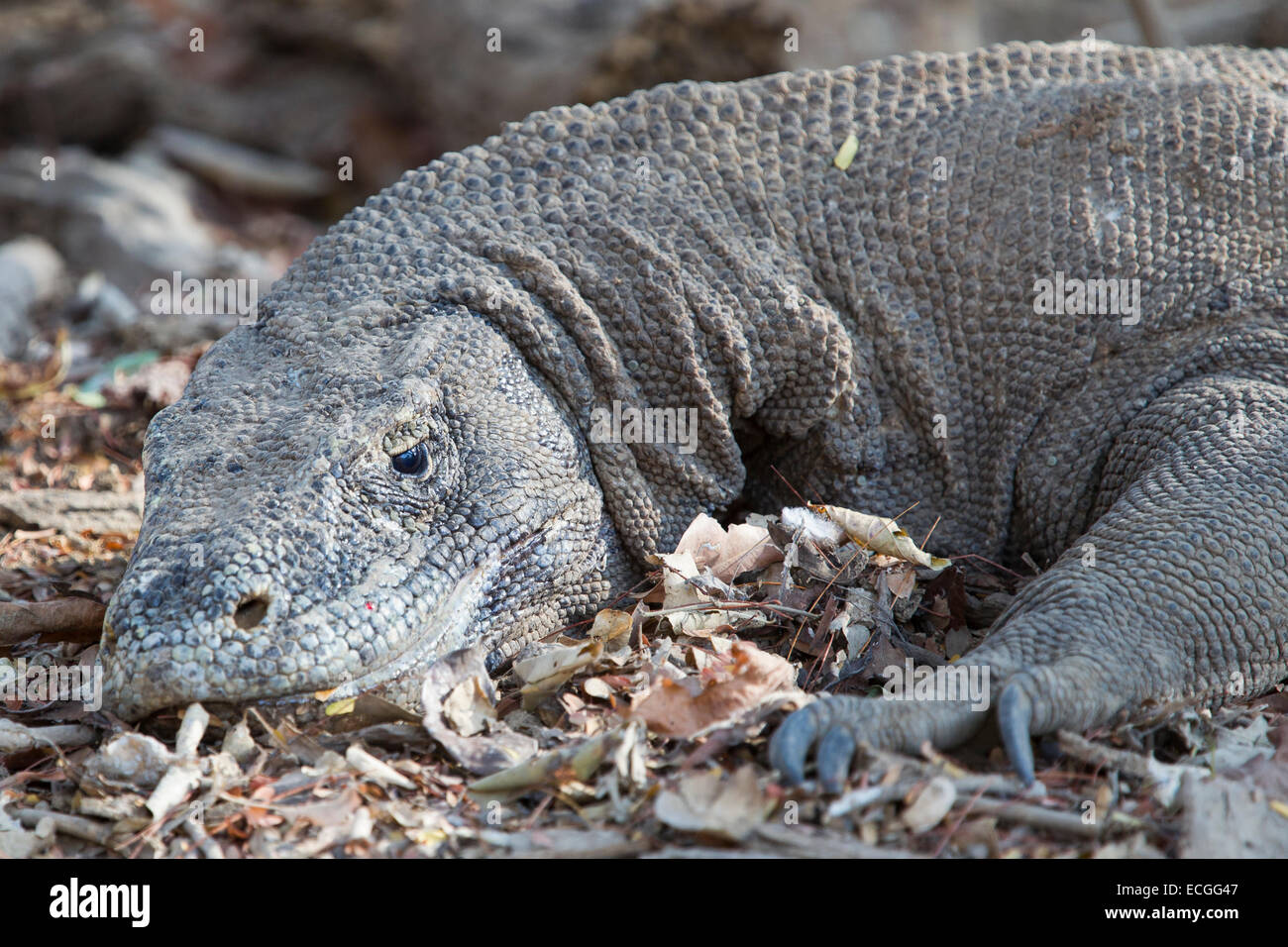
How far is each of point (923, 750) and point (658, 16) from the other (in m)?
8.27

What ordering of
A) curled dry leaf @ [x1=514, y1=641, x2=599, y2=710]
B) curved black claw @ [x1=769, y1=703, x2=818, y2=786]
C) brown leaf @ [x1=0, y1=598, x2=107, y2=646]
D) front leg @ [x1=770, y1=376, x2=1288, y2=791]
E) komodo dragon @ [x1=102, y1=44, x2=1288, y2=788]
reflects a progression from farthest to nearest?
1. brown leaf @ [x1=0, y1=598, x2=107, y2=646]
2. curled dry leaf @ [x1=514, y1=641, x2=599, y2=710]
3. komodo dragon @ [x1=102, y1=44, x2=1288, y2=788]
4. front leg @ [x1=770, y1=376, x2=1288, y2=791]
5. curved black claw @ [x1=769, y1=703, x2=818, y2=786]

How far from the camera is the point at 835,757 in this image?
9.61ft

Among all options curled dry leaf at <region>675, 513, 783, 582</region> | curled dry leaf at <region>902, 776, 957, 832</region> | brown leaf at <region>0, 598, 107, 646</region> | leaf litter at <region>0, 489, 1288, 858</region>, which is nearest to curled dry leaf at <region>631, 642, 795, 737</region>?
leaf litter at <region>0, 489, 1288, 858</region>

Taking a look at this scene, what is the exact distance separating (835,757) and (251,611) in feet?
5.06

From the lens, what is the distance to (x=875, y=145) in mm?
4656

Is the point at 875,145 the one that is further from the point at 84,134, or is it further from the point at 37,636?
the point at 84,134

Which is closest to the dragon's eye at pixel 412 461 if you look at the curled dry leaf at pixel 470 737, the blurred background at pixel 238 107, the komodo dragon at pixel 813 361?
the komodo dragon at pixel 813 361

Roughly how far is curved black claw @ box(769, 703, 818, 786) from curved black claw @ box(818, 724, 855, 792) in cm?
4

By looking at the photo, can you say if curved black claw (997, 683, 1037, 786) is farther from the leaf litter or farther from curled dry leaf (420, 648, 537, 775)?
curled dry leaf (420, 648, 537, 775)

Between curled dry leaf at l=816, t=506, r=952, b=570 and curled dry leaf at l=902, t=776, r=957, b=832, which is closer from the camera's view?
curled dry leaf at l=902, t=776, r=957, b=832

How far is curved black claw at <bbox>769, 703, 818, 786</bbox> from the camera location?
2.92 m

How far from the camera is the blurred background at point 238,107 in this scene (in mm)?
7180
